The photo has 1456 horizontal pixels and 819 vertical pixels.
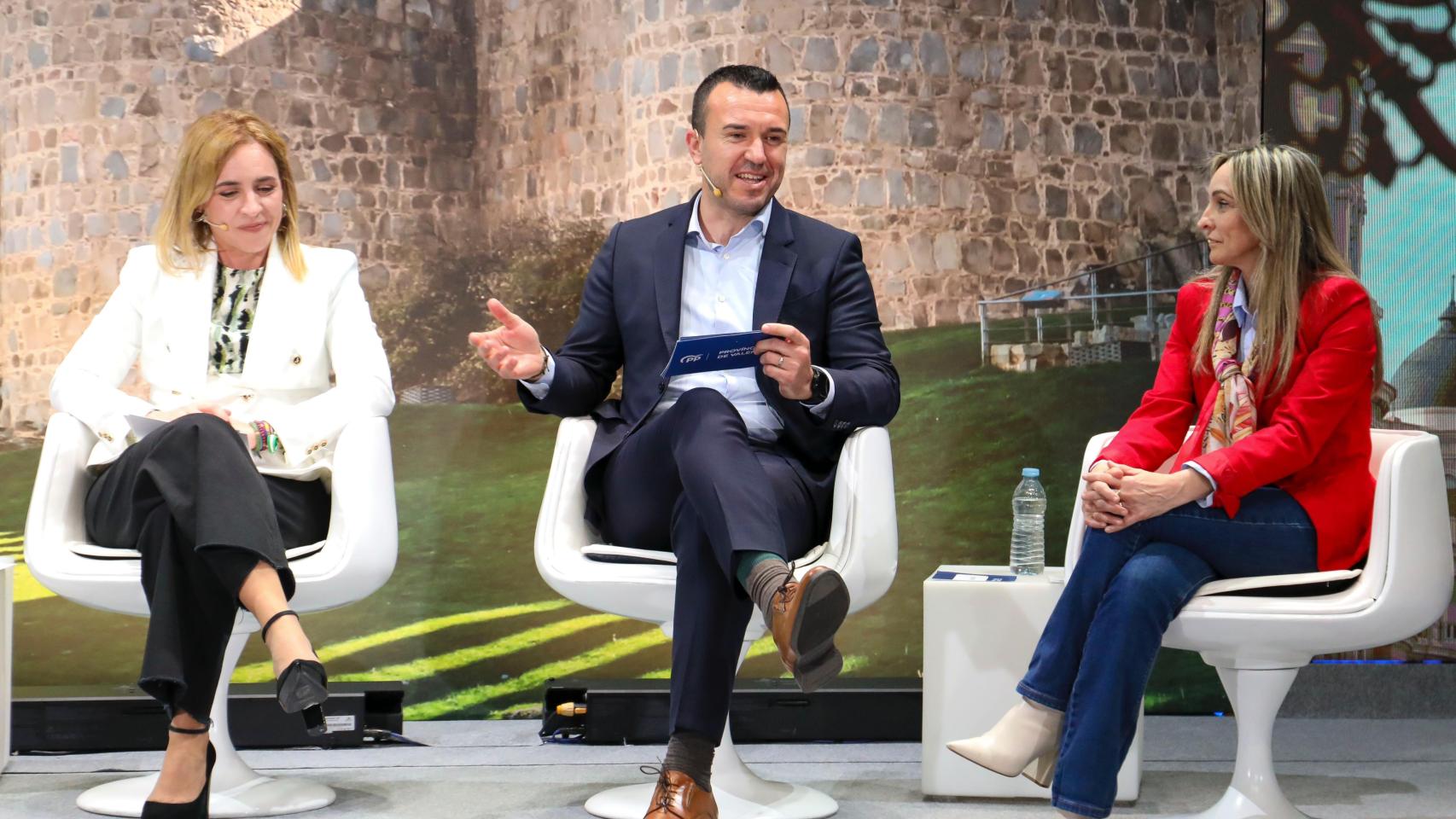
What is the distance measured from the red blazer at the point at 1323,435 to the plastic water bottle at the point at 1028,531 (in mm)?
333

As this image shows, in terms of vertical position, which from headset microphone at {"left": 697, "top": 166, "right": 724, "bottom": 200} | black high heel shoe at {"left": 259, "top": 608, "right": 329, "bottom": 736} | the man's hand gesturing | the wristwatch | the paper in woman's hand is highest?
headset microphone at {"left": 697, "top": 166, "right": 724, "bottom": 200}

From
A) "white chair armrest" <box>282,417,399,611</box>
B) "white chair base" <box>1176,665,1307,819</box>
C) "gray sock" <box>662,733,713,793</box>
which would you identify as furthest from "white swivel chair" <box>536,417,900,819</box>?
"white chair base" <box>1176,665,1307,819</box>

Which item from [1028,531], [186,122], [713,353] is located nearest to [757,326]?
[713,353]

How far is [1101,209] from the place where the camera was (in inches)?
169

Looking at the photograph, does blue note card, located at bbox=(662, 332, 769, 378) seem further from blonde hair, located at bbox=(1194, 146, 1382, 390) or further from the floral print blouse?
the floral print blouse

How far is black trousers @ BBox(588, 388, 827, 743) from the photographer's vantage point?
96.6 inches

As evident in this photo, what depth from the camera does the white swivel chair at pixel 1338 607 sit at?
2.57 meters

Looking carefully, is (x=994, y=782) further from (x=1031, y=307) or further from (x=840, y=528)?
(x=1031, y=307)

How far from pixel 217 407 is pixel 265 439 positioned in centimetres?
13

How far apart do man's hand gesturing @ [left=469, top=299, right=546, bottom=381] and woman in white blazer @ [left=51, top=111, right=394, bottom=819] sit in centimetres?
41

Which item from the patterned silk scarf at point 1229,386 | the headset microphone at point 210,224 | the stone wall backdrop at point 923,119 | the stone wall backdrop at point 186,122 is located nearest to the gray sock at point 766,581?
the patterned silk scarf at point 1229,386

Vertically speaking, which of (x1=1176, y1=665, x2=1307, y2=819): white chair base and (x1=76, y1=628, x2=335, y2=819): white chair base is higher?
(x1=1176, y1=665, x2=1307, y2=819): white chair base

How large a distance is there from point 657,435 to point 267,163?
43.6 inches

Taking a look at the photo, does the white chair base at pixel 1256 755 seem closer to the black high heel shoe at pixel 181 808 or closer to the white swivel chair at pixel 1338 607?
the white swivel chair at pixel 1338 607
